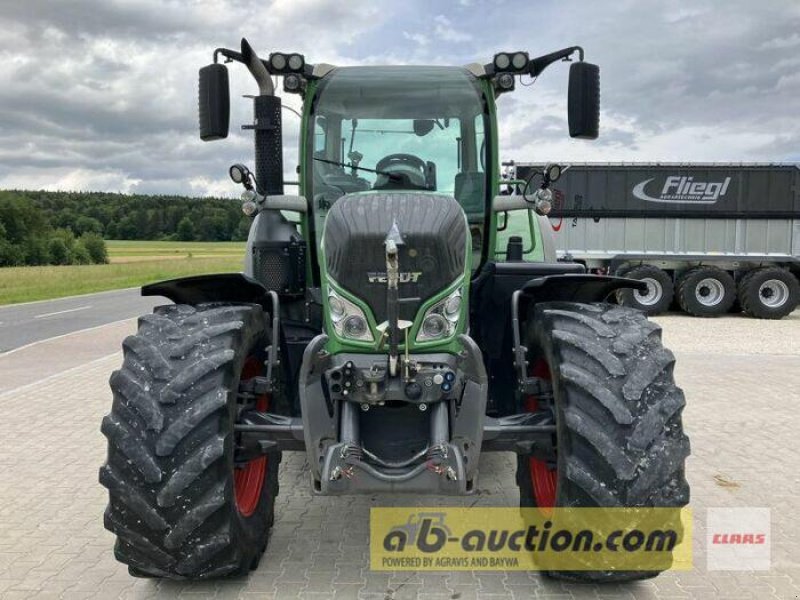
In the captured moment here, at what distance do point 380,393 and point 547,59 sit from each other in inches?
100

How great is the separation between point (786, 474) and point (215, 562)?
436cm

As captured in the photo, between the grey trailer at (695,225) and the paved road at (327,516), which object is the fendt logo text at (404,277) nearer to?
the paved road at (327,516)

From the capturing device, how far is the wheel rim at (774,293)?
1617 cm

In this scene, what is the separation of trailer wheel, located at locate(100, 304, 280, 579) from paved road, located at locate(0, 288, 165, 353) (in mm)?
10717

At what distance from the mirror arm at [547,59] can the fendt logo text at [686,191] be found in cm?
1295

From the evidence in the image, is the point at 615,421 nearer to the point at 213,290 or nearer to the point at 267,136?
the point at 213,290

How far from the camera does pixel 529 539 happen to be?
374cm

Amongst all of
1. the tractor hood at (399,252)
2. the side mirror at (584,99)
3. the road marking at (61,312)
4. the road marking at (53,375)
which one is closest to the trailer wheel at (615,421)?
the tractor hood at (399,252)

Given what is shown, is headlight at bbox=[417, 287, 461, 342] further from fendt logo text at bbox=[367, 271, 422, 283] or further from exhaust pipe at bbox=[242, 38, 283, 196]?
exhaust pipe at bbox=[242, 38, 283, 196]

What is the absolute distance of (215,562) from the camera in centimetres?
316

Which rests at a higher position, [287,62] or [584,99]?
[287,62]

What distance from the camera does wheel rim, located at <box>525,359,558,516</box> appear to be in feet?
11.8

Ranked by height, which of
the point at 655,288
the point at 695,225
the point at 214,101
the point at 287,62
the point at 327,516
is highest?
the point at 287,62

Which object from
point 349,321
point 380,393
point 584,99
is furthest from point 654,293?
point 380,393
